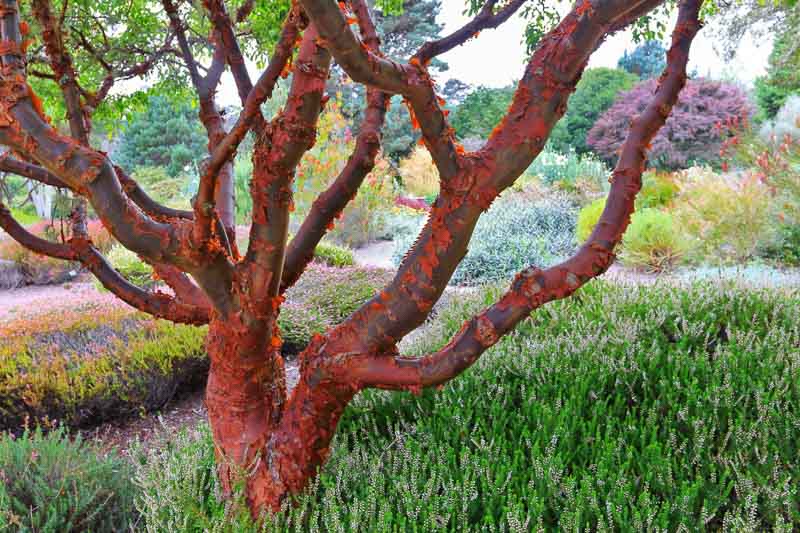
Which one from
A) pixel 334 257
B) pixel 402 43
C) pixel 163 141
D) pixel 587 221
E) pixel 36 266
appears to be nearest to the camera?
pixel 587 221

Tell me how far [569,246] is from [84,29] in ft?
22.6

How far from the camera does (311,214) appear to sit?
5.60 ft

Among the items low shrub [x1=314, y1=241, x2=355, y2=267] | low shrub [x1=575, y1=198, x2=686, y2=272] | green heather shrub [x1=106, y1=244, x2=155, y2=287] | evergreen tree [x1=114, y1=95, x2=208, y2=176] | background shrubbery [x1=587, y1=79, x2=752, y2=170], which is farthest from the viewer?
evergreen tree [x1=114, y1=95, x2=208, y2=176]

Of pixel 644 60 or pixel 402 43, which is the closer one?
pixel 402 43

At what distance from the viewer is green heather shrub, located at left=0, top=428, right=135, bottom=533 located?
1813 millimetres

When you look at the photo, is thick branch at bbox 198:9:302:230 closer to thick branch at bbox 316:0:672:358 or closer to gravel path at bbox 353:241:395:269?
thick branch at bbox 316:0:672:358

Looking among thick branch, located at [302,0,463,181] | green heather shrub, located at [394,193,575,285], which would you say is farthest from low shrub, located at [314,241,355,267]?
thick branch, located at [302,0,463,181]

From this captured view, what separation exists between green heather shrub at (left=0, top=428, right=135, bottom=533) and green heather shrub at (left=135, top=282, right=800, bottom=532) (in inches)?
5.7

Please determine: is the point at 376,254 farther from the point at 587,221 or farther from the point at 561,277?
the point at 561,277

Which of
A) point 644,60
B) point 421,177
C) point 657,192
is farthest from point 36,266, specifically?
point 644,60

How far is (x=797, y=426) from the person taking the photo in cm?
185

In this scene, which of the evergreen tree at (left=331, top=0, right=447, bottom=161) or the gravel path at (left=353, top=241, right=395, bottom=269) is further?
the evergreen tree at (left=331, top=0, right=447, bottom=161)

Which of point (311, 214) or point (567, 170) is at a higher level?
point (567, 170)

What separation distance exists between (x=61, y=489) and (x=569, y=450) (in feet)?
5.37
